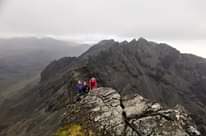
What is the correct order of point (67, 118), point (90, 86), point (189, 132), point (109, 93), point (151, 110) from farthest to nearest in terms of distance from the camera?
1. point (90, 86)
2. point (109, 93)
3. point (67, 118)
4. point (151, 110)
5. point (189, 132)

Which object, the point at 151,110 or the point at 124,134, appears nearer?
the point at 124,134

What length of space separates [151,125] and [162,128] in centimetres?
166

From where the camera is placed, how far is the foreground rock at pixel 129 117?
48.8 m

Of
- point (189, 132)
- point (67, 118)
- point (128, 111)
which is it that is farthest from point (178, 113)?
point (67, 118)

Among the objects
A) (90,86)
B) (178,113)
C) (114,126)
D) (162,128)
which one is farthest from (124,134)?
(90,86)

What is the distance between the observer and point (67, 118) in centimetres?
5678

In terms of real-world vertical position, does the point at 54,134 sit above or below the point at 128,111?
below

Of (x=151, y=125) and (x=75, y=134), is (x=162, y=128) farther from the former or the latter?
(x=75, y=134)

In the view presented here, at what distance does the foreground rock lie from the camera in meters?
48.8

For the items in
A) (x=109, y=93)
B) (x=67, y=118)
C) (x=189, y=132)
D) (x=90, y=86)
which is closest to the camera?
(x=189, y=132)

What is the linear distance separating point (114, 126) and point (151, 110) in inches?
260

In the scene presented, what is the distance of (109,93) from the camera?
6088cm

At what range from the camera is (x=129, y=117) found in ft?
173

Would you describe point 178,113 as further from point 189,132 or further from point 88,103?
point 88,103
